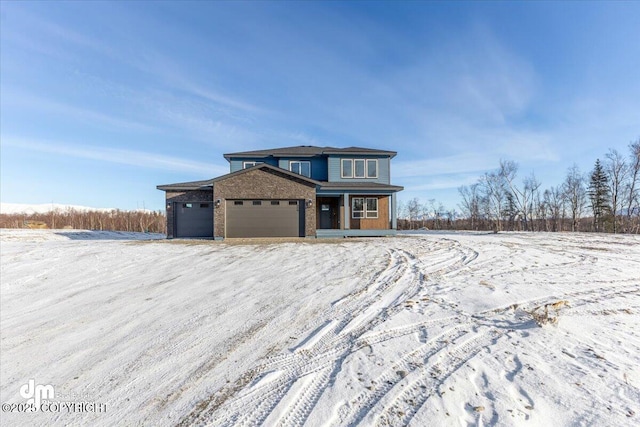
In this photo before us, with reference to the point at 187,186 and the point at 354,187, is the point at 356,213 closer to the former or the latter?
the point at 354,187

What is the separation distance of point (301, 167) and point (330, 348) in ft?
50.2

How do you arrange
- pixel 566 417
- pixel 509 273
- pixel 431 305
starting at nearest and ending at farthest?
pixel 566 417
pixel 431 305
pixel 509 273

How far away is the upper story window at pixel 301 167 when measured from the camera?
17.5 metres

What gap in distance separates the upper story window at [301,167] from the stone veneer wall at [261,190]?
9.84 feet

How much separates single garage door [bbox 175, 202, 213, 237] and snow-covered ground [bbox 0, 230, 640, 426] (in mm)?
9092

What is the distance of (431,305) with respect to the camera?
4.21m

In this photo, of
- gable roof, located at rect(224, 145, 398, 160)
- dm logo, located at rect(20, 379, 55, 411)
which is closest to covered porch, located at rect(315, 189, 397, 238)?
gable roof, located at rect(224, 145, 398, 160)

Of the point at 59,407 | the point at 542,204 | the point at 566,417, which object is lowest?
the point at 59,407

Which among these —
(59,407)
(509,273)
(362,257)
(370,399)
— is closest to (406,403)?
(370,399)

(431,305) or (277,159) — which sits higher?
(277,159)

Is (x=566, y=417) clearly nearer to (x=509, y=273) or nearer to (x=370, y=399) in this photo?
(x=370, y=399)

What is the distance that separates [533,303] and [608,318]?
0.83 meters

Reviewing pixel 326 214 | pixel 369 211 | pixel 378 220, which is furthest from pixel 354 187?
pixel 326 214

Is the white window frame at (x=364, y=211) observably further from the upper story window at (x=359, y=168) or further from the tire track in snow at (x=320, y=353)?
the tire track in snow at (x=320, y=353)
